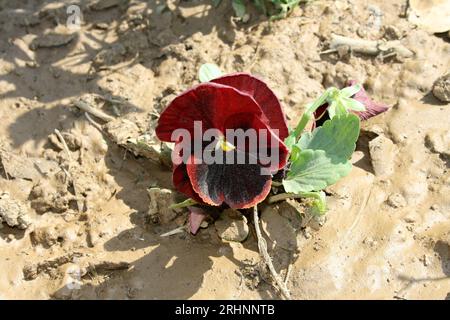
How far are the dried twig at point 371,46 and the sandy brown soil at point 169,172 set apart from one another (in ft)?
0.13

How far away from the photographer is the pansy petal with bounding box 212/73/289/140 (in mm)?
2164

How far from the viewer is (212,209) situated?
93.7 inches

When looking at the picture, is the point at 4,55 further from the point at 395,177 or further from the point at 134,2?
the point at 395,177

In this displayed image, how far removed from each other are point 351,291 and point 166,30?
5.25 feet

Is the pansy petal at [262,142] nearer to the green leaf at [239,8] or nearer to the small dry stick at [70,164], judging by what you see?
the small dry stick at [70,164]

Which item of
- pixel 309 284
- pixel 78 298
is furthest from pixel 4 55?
pixel 309 284

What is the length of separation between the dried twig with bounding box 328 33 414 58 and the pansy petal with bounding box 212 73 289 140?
932 millimetres

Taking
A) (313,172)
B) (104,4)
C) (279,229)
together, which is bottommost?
(279,229)

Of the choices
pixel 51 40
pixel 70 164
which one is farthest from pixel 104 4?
pixel 70 164

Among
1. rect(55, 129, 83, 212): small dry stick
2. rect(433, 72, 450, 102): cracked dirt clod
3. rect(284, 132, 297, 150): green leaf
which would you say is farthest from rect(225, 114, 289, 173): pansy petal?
rect(433, 72, 450, 102): cracked dirt clod

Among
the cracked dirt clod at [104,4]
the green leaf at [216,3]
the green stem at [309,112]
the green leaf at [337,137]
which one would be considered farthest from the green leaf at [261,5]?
the green leaf at [337,137]

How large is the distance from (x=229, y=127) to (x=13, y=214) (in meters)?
0.91

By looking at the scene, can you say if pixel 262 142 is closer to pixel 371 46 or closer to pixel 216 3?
pixel 371 46

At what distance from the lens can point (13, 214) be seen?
7.88 feet
